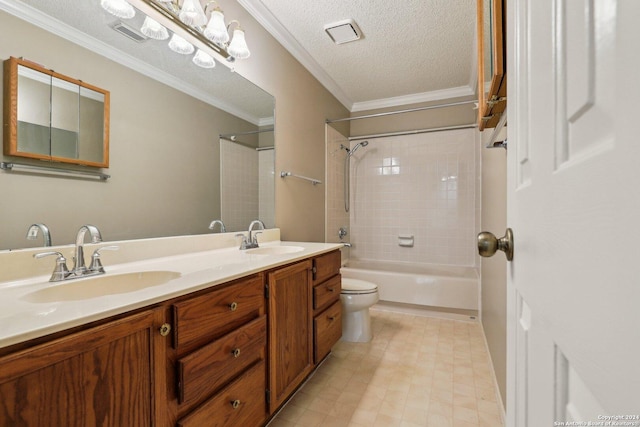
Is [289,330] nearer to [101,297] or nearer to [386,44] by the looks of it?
[101,297]

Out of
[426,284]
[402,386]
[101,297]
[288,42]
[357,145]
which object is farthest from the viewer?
[357,145]

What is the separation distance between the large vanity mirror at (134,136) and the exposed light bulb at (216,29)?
0.17 metres

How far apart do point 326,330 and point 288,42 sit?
2.12m

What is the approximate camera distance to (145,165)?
1313 mm

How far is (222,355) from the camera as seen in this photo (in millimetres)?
961

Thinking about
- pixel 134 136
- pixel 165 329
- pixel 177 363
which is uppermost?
pixel 134 136

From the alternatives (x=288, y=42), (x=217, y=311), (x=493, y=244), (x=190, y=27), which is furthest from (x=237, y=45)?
(x=493, y=244)

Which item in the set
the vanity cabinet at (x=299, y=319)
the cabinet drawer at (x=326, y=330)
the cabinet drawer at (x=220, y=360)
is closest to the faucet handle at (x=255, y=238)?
the vanity cabinet at (x=299, y=319)

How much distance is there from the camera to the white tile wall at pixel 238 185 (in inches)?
69.8

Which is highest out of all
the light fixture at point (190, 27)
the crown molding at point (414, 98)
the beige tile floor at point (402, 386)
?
the crown molding at point (414, 98)

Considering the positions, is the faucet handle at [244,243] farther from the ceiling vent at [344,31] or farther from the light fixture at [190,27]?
the ceiling vent at [344,31]
